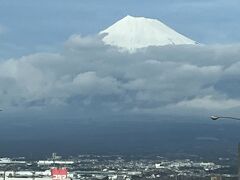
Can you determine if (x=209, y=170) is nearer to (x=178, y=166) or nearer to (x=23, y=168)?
(x=178, y=166)

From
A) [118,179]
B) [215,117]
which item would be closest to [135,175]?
[118,179]

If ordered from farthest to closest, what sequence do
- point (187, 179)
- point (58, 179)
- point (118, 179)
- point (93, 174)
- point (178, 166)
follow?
point (178, 166)
point (93, 174)
point (118, 179)
point (187, 179)
point (58, 179)

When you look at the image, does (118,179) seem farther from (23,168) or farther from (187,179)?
(23,168)

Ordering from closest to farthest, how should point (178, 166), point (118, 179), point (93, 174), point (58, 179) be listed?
point (58, 179)
point (118, 179)
point (93, 174)
point (178, 166)

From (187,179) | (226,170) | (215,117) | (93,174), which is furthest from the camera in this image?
(93,174)

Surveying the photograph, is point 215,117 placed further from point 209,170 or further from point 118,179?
point 209,170

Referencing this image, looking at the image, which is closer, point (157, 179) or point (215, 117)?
point (215, 117)

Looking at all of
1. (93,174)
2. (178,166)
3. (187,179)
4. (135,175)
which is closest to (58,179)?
(187,179)

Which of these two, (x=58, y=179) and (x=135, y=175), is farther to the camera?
(x=135, y=175)

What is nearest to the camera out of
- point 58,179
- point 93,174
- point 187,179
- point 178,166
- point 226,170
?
point 58,179
